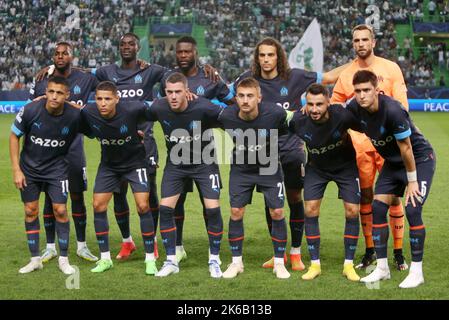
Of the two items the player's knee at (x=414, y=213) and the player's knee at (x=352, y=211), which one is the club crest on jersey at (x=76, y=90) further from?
the player's knee at (x=414, y=213)

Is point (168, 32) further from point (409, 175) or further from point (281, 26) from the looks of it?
point (409, 175)

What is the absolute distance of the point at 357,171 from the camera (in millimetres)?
7941

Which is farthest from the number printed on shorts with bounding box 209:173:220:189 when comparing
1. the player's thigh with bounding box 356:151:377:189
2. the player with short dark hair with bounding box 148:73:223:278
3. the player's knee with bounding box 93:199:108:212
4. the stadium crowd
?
the stadium crowd

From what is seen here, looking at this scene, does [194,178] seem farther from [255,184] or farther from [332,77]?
[332,77]

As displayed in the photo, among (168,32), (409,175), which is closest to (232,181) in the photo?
(409,175)

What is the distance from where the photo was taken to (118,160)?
27.2 feet

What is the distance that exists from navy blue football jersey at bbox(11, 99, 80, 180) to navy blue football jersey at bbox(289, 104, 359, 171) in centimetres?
237

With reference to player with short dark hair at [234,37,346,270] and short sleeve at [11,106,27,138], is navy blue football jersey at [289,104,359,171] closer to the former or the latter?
player with short dark hair at [234,37,346,270]

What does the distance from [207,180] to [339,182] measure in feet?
4.52

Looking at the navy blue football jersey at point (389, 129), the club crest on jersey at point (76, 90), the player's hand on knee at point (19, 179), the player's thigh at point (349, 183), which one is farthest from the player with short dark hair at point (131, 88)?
the navy blue football jersey at point (389, 129)

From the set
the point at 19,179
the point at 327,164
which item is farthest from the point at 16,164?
the point at 327,164

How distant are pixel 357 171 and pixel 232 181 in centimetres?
129

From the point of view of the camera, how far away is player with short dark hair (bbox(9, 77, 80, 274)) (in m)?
8.10

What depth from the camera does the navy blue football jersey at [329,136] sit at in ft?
25.3
